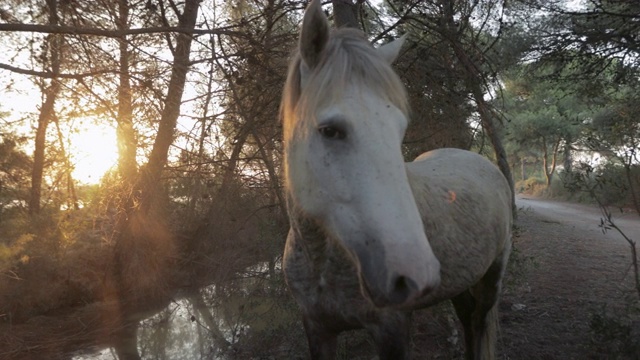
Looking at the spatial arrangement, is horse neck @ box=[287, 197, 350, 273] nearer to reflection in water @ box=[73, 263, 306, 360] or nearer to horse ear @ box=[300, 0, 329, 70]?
horse ear @ box=[300, 0, 329, 70]

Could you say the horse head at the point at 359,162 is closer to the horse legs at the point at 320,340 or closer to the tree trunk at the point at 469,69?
the horse legs at the point at 320,340

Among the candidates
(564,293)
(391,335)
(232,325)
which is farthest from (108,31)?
(564,293)

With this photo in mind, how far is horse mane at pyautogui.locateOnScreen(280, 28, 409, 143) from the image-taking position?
156 centimetres

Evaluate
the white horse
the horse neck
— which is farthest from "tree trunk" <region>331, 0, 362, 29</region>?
the horse neck

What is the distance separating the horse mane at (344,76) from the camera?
1.56 metres

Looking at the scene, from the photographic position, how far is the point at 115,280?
8219mm

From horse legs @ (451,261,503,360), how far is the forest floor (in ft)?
2.34

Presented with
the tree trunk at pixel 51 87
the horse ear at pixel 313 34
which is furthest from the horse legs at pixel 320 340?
the tree trunk at pixel 51 87

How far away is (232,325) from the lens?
5.48 meters

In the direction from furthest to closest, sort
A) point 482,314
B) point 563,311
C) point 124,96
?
point 563,311
point 124,96
point 482,314

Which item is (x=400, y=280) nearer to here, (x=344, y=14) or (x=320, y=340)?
(x=320, y=340)

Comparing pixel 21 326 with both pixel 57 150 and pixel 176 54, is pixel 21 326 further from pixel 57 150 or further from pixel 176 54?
pixel 176 54

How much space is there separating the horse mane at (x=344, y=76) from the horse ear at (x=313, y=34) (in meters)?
0.03

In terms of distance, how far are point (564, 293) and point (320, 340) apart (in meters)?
4.75
